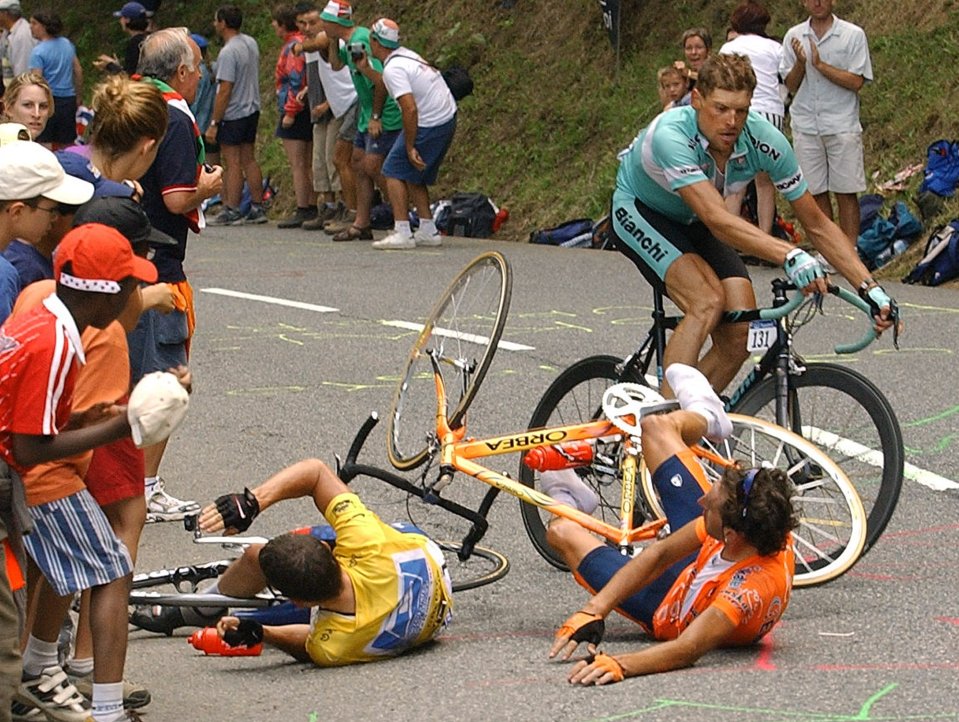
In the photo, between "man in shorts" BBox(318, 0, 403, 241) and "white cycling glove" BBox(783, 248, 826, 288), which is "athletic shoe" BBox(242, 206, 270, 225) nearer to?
"man in shorts" BBox(318, 0, 403, 241)

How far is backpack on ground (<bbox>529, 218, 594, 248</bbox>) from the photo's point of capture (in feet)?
53.1

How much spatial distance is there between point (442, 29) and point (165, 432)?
17870 millimetres

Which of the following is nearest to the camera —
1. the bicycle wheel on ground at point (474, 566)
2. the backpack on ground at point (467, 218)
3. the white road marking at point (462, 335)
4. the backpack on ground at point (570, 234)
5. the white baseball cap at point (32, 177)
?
the white baseball cap at point (32, 177)

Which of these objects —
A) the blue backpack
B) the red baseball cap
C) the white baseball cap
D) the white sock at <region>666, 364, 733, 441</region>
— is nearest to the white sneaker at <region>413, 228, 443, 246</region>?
the blue backpack

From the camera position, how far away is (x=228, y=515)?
582 centimetres

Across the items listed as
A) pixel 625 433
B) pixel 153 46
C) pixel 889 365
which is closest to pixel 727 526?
Result: pixel 625 433

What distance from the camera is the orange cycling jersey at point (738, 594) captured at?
5473 millimetres

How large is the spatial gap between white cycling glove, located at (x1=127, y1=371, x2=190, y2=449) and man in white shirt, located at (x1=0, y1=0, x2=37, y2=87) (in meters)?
16.3

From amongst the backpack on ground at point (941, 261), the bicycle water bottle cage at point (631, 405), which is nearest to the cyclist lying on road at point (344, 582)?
the bicycle water bottle cage at point (631, 405)

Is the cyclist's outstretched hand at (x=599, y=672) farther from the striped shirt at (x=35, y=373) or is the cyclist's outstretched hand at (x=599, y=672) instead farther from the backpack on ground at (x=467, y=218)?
the backpack on ground at (x=467, y=218)

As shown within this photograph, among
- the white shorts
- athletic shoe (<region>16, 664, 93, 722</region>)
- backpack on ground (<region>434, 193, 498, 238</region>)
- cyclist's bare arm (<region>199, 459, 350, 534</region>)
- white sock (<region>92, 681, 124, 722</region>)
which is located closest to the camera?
white sock (<region>92, 681, 124, 722</region>)

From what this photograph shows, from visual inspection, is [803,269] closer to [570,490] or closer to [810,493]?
[810,493]

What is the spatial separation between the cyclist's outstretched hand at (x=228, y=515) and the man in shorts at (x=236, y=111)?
13046mm

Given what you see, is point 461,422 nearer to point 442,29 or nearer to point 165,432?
point 165,432
